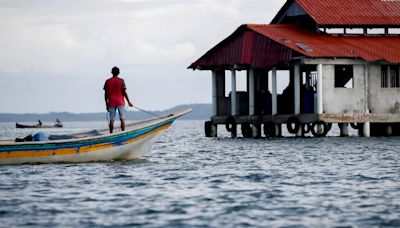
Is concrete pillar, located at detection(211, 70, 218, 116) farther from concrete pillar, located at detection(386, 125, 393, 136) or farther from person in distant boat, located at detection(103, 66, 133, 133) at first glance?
person in distant boat, located at detection(103, 66, 133, 133)

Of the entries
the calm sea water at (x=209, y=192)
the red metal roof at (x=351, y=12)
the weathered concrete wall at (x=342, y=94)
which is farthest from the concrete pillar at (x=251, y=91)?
the calm sea water at (x=209, y=192)

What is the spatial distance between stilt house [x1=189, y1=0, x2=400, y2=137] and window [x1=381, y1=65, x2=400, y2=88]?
0.16ft

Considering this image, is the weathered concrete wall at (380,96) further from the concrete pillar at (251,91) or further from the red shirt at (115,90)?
the red shirt at (115,90)

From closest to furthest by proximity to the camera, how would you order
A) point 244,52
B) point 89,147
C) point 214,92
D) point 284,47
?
1. point 89,147
2. point 284,47
3. point 244,52
4. point 214,92

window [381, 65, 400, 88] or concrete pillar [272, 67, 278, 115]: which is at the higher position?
window [381, 65, 400, 88]

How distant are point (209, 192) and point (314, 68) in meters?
33.1

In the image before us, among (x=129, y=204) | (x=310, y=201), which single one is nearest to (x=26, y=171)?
(x=129, y=204)

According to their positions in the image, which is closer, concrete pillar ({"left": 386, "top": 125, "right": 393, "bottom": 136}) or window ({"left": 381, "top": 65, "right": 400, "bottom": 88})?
window ({"left": 381, "top": 65, "right": 400, "bottom": 88})

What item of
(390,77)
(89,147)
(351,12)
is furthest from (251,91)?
(89,147)

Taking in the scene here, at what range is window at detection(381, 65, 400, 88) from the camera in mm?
52031

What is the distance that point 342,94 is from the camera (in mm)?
50406

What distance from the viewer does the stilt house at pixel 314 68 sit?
5034 centimetres

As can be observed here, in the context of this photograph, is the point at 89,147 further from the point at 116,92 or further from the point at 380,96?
the point at 380,96

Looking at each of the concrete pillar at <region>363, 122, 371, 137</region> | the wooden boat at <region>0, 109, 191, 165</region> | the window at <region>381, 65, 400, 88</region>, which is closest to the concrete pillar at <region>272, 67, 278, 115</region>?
the concrete pillar at <region>363, 122, 371, 137</region>
